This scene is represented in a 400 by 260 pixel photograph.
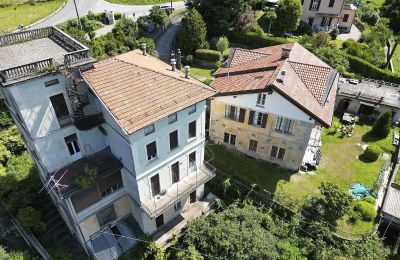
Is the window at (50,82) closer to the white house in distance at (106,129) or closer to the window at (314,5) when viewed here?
the white house in distance at (106,129)

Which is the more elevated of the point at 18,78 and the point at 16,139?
the point at 18,78

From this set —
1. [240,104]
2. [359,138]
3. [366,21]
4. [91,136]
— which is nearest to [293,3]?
[366,21]

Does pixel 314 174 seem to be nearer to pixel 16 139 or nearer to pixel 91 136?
pixel 91 136

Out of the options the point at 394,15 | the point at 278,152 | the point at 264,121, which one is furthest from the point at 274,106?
the point at 394,15

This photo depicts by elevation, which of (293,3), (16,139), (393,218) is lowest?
(393,218)

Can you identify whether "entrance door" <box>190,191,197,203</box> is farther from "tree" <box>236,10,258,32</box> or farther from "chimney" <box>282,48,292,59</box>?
"tree" <box>236,10,258,32</box>

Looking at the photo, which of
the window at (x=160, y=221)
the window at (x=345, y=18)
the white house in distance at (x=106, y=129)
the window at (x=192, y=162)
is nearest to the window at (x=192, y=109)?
the white house in distance at (x=106, y=129)
